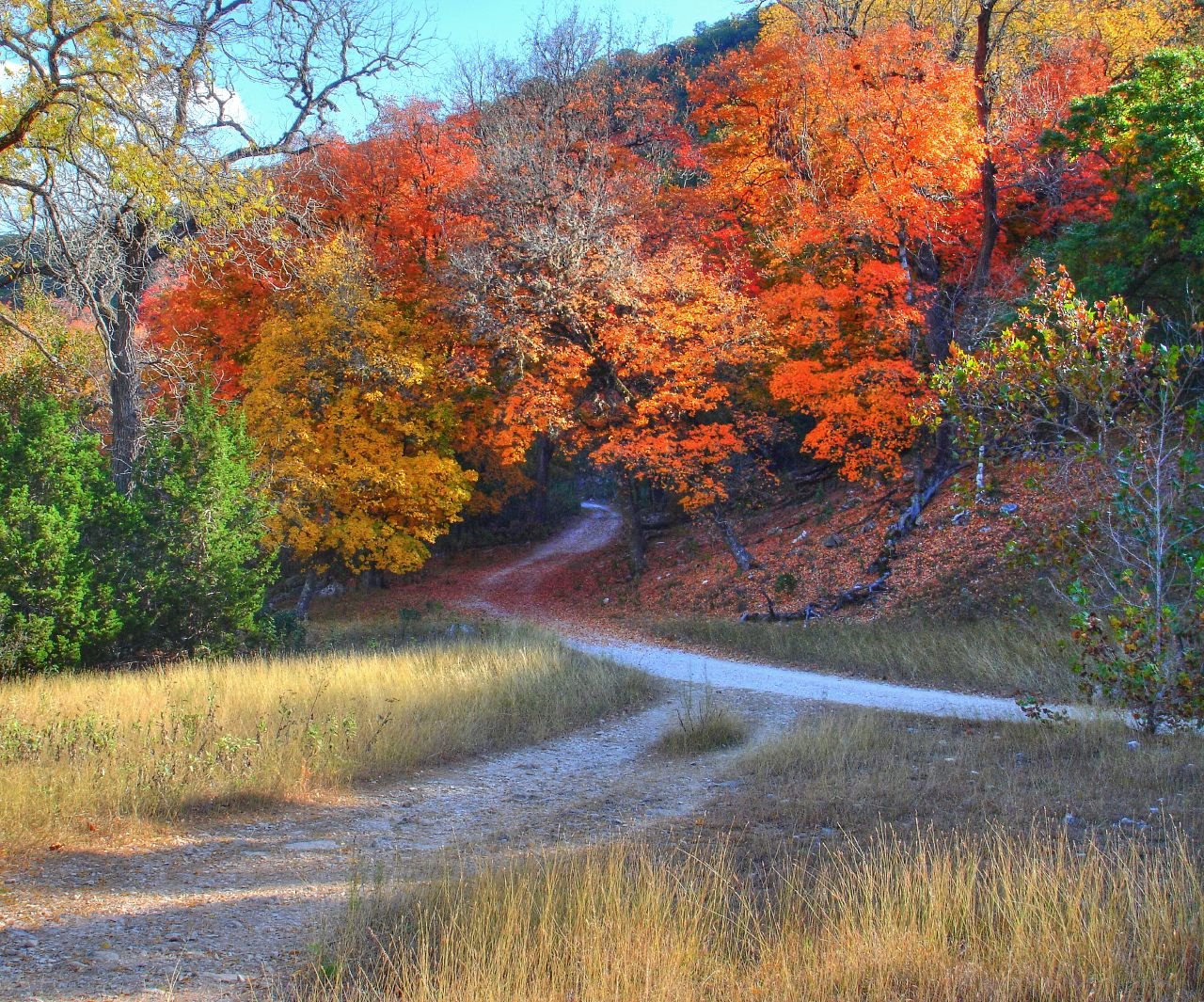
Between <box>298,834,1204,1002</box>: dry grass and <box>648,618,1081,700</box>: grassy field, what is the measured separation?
6639 mm

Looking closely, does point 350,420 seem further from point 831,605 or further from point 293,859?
point 293,859

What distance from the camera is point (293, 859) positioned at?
6.14 m

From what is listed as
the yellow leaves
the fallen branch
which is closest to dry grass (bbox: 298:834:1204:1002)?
the fallen branch

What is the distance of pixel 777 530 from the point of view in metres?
25.5

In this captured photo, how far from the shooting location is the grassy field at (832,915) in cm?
369

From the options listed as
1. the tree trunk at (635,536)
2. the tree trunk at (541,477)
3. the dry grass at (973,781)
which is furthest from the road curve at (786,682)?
the tree trunk at (541,477)

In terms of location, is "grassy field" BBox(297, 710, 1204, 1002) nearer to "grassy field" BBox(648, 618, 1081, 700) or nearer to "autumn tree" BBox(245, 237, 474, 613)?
"grassy field" BBox(648, 618, 1081, 700)

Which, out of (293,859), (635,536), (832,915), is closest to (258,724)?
(293,859)

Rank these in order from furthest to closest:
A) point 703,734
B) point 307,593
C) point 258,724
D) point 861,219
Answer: point 307,593
point 861,219
point 703,734
point 258,724

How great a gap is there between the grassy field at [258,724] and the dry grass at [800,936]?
3.04 metres

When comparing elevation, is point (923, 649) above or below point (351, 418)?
below

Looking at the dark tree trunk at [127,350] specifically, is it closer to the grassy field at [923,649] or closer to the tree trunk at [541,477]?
the grassy field at [923,649]

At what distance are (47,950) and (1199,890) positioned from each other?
5312 mm

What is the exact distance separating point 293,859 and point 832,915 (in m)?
3.59
